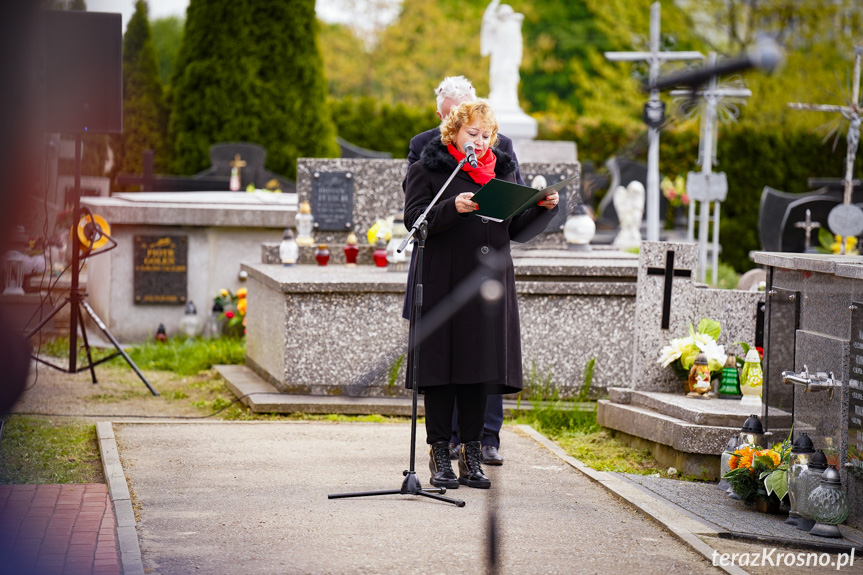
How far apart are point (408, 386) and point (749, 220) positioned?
1650 centimetres

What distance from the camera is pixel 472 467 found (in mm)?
5016

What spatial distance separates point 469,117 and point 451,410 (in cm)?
134

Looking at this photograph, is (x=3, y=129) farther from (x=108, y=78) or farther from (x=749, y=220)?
(x=749, y=220)

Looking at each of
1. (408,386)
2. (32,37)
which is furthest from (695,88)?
(408,386)

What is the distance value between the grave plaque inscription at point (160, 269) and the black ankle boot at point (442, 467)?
5895mm

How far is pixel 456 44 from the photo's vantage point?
1286 inches

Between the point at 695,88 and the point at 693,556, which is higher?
the point at 695,88

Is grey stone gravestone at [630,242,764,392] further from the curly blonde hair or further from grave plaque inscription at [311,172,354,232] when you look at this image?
grave plaque inscription at [311,172,354,232]

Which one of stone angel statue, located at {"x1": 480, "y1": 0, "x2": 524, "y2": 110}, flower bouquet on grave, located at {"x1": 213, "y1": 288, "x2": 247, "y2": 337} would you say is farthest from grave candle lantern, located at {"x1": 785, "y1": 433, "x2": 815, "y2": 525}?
stone angel statue, located at {"x1": 480, "y1": 0, "x2": 524, "y2": 110}

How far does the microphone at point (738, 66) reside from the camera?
1.24m

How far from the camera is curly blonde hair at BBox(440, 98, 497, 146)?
4.73 m

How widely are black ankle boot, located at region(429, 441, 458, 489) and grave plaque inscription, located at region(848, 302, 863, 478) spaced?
1.73 m

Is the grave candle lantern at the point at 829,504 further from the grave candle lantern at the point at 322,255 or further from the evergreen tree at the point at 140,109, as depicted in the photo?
the evergreen tree at the point at 140,109

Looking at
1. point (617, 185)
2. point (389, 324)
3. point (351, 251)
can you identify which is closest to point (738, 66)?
point (389, 324)
